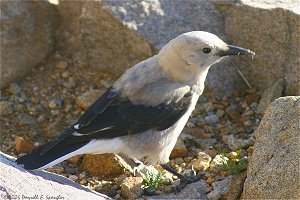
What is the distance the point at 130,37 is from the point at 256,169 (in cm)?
241

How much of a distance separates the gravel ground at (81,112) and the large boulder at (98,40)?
0.13 meters

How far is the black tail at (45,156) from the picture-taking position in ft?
16.8

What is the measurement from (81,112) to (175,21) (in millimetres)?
1350

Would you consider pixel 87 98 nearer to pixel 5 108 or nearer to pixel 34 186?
pixel 5 108

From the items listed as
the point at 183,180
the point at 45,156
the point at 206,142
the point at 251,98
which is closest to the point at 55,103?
the point at 206,142

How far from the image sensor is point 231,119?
665 cm

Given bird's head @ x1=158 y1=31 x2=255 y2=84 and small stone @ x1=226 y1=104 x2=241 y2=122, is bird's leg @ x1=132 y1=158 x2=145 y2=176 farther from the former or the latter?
small stone @ x1=226 y1=104 x2=241 y2=122

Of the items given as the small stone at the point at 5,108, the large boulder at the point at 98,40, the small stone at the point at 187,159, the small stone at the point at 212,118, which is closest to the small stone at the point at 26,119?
the small stone at the point at 5,108

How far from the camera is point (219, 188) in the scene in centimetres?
540

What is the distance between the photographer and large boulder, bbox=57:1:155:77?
22.8 ft

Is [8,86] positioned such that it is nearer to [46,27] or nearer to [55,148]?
[46,27]

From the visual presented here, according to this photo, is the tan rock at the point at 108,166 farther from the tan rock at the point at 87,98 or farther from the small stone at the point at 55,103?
the small stone at the point at 55,103

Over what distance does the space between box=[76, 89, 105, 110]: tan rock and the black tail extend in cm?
147

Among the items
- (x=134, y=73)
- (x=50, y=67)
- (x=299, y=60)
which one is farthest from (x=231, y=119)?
(x=50, y=67)
